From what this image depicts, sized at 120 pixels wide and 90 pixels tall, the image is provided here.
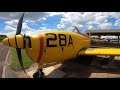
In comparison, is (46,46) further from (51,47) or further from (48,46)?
(51,47)

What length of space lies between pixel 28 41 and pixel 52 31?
1018mm

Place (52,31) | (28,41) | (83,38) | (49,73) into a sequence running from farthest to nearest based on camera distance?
1. (83,38)
2. (49,73)
3. (52,31)
4. (28,41)

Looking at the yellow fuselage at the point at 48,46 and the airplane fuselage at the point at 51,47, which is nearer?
the yellow fuselage at the point at 48,46

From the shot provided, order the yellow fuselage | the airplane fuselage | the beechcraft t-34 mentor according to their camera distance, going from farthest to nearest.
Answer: the airplane fuselage
the yellow fuselage
the beechcraft t-34 mentor

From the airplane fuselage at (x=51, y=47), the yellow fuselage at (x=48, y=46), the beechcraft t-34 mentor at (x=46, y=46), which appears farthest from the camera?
the airplane fuselage at (x=51, y=47)

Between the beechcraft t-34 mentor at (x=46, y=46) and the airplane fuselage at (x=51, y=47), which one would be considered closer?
the beechcraft t-34 mentor at (x=46, y=46)

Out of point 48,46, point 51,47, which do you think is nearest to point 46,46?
point 48,46

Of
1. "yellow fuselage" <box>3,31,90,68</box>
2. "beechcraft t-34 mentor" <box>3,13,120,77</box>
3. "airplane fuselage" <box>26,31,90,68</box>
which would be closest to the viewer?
"beechcraft t-34 mentor" <box>3,13,120,77</box>

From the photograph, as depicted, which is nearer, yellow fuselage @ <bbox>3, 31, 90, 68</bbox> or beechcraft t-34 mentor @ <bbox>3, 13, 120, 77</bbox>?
beechcraft t-34 mentor @ <bbox>3, 13, 120, 77</bbox>

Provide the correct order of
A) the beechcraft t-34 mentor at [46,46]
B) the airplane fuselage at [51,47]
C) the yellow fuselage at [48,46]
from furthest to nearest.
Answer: the airplane fuselage at [51,47] < the yellow fuselage at [48,46] < the beechcraft t-34 mentor at [46,46]
